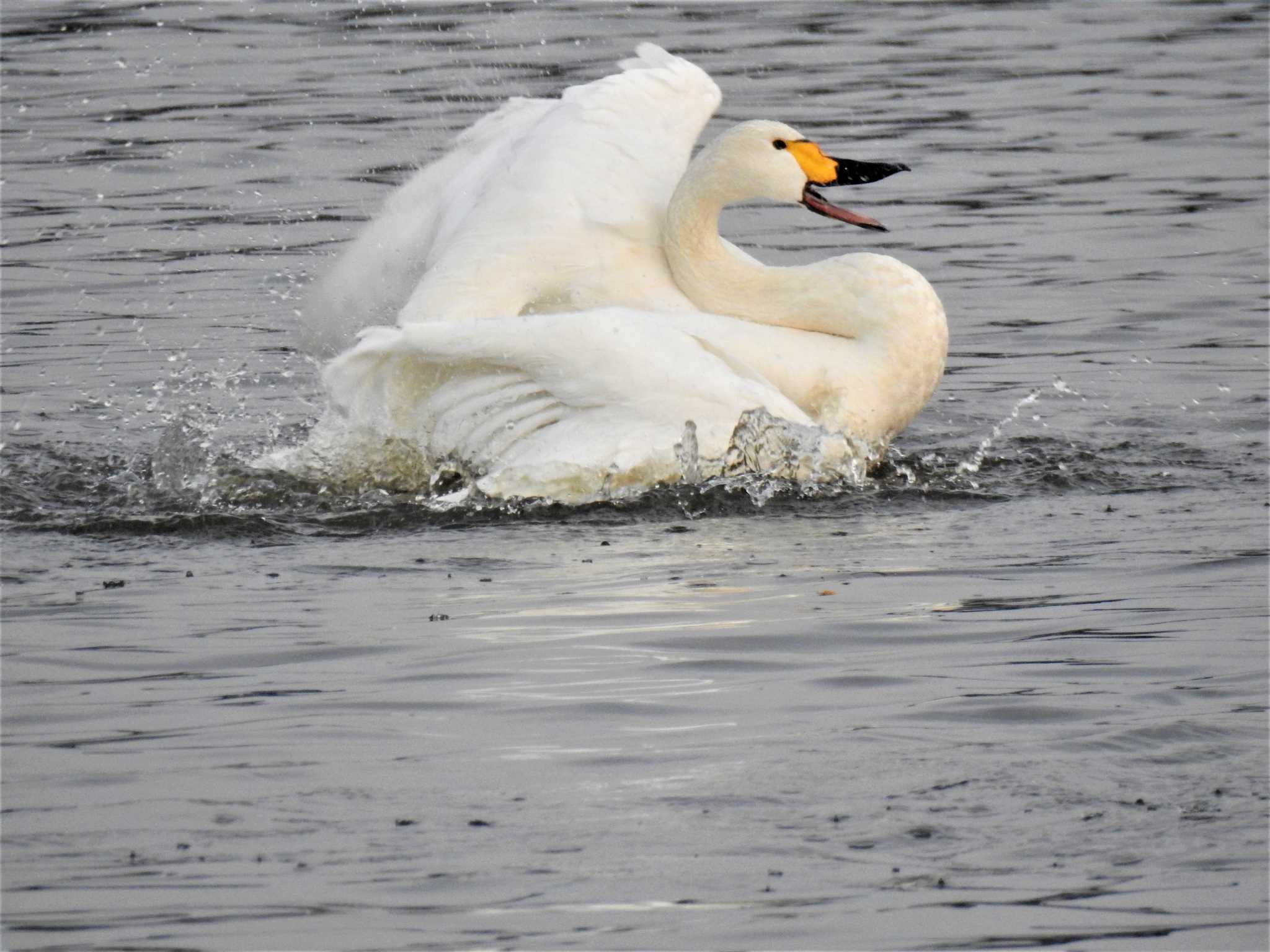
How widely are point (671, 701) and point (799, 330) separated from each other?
2856 millimetres

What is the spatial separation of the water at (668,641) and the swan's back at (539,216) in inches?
29.6

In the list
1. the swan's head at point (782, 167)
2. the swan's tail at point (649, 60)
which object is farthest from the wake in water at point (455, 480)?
the swan's tail at point (649, 60)

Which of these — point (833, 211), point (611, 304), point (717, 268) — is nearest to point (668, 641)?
point (611, 304)

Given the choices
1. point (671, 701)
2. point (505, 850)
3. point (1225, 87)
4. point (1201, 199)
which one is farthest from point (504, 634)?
point (1225, 87)

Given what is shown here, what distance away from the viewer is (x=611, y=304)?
7.70 metres

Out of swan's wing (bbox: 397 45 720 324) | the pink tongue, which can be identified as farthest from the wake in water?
the pink tongue

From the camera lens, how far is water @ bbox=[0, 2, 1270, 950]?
4.07m

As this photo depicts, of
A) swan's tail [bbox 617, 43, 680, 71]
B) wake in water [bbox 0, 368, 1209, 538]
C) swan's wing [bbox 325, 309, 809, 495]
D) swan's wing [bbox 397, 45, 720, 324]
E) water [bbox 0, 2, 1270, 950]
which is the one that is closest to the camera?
water [bbox 0, 2, 1270, 950]

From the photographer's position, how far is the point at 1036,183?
43.3ft

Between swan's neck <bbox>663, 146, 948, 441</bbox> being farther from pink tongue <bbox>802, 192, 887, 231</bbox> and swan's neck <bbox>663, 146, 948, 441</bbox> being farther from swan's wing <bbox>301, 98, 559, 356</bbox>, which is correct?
swan's wing <bbox>301, 98, 559, 356</bbox>

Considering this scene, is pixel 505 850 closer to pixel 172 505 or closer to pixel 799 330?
pixel 172 505

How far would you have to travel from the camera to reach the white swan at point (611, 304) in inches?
270

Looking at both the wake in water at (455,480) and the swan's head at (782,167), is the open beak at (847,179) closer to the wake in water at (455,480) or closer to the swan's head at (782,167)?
the swan's head at (782,167)

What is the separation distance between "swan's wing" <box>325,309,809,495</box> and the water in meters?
0.24
